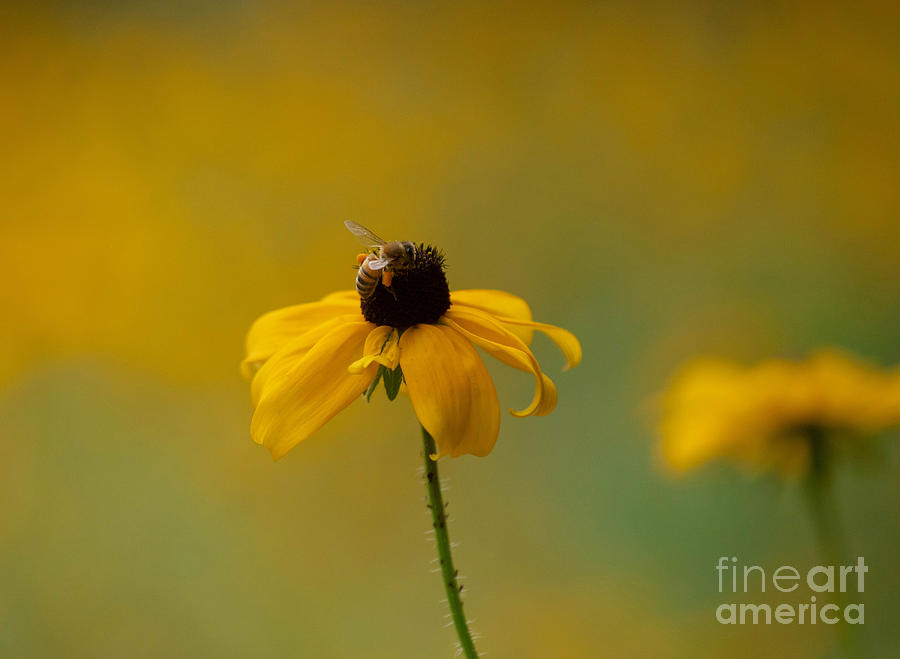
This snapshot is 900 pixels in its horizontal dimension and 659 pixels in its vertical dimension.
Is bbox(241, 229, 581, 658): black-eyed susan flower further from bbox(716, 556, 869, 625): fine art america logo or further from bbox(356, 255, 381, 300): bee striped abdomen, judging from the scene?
bbox(716, 556, 869, 625): fine art america logo

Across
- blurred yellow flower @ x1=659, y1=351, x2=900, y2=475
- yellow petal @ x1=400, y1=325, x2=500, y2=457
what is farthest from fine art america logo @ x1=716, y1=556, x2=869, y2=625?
yellow petal @ x1=400, y1=325, x2=500, y2=457

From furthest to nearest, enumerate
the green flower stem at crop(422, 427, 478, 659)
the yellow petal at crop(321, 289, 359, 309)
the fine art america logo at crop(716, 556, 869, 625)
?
1. the fine art america logo at crop(716, 556, 869, 625)
2. the yellow petal at crop(321, 289, 359, 309)
3. the green flower stem at crop(422, 427, 478, 659)

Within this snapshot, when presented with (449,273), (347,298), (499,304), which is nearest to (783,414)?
(499,304)

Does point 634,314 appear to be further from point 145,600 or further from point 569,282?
point 145,600

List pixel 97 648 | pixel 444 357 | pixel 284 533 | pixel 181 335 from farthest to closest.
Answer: pixel 181 335 < pixel 284 533 < pixel 97 648 < pixel 444 357

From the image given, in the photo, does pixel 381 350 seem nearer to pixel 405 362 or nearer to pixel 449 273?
pixel 405 362

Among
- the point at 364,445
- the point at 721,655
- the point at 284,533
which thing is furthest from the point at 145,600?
the point at 721,655
